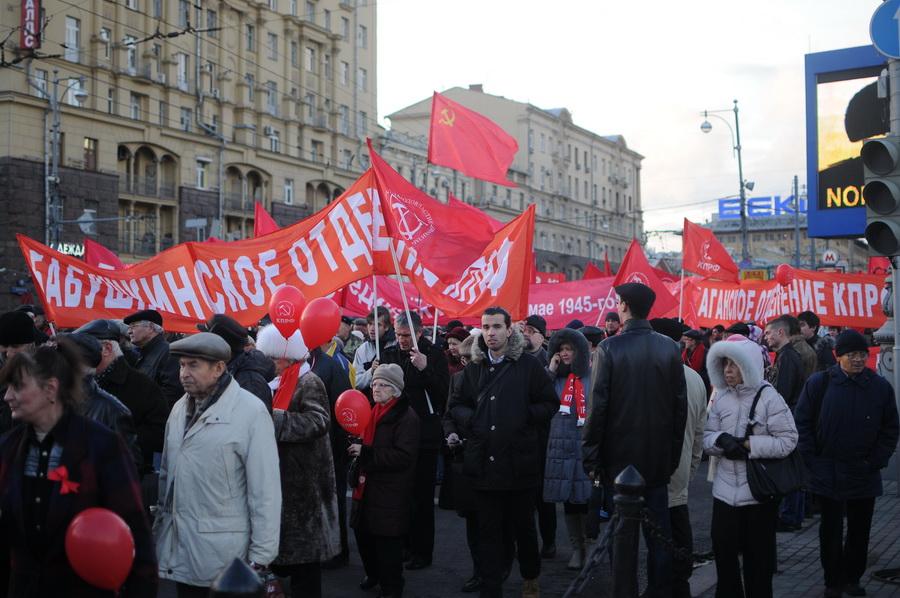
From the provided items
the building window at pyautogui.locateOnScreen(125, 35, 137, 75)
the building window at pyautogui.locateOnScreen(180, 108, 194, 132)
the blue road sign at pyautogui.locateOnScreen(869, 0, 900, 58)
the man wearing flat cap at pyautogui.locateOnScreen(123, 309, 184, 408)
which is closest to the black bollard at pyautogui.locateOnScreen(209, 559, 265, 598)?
the man wearing flat cap at pyautogui.locateOnScreen(123, 309, 184, 408)

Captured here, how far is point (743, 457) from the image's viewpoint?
587 cm

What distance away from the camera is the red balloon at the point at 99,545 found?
124 inches

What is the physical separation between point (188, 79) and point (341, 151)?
12.4m

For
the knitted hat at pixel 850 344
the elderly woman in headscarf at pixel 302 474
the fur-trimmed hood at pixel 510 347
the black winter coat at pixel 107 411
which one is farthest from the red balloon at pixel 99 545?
the knitted hat at pixel 850 344

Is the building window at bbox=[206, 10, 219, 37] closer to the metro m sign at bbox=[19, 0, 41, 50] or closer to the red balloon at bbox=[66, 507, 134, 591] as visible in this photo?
the metro m sign at bbox=[19, 0, 41, 50]

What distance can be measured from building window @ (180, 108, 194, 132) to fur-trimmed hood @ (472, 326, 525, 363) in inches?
1777

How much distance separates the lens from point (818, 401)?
7.06 meters

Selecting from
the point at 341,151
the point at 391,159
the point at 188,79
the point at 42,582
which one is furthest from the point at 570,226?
the point at 42,582

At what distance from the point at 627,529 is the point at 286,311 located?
2.67 metres

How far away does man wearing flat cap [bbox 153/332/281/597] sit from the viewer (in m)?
4.41

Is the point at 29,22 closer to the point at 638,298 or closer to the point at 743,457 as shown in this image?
the point at 638,298

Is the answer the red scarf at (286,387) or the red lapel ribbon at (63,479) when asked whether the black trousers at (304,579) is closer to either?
the red scarf at (286,387)

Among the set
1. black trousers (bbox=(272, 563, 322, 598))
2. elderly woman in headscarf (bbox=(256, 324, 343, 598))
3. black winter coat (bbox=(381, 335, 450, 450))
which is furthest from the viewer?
black winter coat (bbox=(381, 335, 450, 450))

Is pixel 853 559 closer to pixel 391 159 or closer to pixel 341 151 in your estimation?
pixel 341 151
